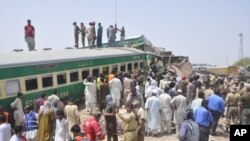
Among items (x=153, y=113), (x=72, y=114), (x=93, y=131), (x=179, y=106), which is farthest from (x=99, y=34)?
(x=93, y=131)

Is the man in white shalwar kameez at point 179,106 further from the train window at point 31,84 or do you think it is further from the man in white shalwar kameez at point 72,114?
the train window at point 31,84

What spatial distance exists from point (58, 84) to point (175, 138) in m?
5.39

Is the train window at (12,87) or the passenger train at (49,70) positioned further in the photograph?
the passenger train at (49,70)

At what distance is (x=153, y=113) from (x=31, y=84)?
4.60 meters

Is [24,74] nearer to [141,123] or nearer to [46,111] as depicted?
[46,111]

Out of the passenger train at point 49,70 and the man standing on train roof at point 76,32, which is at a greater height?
the man standing on train roof at point 76,32

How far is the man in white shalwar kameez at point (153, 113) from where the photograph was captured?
38.4ft

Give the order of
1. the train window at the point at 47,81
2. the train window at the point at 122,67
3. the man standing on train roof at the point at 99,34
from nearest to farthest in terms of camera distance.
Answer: the train window at the point at 47,81 → the train window at the point at 122,67 → the man standing on train roof at the point at 99,34

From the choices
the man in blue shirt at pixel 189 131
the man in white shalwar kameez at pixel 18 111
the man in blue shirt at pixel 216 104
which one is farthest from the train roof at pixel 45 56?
the man in blue shirt at pixel 189 131

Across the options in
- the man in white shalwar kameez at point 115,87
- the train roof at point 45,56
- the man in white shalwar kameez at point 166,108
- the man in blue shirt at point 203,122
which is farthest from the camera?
the man in white shalwar kameez at point 115,87

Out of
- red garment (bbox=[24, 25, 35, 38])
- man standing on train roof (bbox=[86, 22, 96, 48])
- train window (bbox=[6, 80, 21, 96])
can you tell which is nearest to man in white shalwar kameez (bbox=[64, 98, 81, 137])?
train window (bbox=[6, 80, 21, 96])

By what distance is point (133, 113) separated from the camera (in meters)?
9.28

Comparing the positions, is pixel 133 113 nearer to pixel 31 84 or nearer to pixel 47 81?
pixel 31 84

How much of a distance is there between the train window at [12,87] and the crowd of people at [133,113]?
3.73 ft
